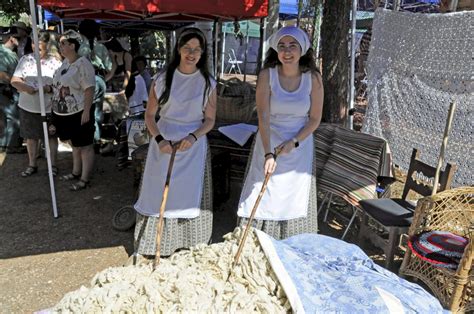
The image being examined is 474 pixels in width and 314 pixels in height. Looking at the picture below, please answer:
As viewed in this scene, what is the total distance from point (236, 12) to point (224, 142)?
1.25 m

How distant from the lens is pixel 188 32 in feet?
9.49

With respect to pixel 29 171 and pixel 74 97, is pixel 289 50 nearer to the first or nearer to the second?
pixel 74 97

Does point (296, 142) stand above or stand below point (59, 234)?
above

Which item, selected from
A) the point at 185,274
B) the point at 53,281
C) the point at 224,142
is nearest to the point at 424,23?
the point at 224,142

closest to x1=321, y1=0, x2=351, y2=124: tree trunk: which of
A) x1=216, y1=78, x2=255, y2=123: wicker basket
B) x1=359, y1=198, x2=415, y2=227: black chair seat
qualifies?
x1=216, y1=78, x2=255, y2=123: wicker basket

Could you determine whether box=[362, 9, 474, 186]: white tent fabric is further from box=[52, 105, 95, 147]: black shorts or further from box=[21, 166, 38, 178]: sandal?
box=[21, 166, 38, 178]: sandal

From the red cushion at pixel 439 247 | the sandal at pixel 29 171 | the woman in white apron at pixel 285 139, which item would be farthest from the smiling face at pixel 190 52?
the sandal at pixel 29 171

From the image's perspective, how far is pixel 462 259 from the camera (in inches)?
101

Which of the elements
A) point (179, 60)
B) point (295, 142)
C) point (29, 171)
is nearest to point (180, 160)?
point (179, 60)

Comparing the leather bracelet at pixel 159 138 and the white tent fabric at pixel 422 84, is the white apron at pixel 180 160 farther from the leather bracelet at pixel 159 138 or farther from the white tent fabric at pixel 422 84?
the white tent fabric at pixel 422 84

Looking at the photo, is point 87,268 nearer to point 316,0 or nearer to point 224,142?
point 224,142

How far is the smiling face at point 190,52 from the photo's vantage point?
9.46 ft

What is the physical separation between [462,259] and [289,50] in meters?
1.68

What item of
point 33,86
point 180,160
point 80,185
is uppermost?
point 33,86
